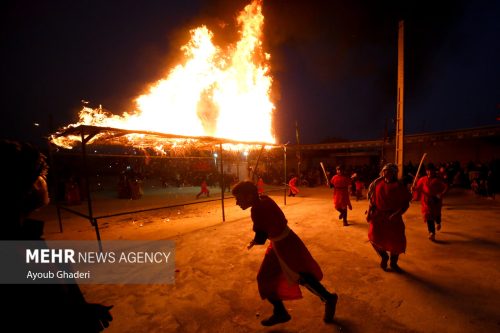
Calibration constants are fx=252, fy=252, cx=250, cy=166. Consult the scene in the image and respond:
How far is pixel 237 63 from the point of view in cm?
1166

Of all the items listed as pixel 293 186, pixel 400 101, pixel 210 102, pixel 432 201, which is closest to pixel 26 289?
pixel 432 201

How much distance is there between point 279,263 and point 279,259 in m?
0.08

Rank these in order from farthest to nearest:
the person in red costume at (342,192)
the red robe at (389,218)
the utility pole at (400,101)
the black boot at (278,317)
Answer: the utility pole at (400,101) → the person in red costume at (342,192) → the red robe at (389,218) → the black boot at (278,317)

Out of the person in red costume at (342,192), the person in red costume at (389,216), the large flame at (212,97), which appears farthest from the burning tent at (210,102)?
the person in red costume at (389,216)

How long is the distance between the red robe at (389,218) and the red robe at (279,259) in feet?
6.34

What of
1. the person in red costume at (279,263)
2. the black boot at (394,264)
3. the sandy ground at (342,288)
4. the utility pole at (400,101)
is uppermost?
the utility pole at (400,101)

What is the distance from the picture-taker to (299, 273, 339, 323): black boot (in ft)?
9.60

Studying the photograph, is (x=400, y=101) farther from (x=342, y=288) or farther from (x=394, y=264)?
(x=342, y=288)

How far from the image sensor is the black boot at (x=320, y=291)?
115 inches

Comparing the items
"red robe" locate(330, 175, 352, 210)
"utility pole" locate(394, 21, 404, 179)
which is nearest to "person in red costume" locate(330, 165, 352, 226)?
"red robe" locate(330, 175, 352, 210)

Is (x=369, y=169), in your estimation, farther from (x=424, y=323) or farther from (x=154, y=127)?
(x=424, y=323)

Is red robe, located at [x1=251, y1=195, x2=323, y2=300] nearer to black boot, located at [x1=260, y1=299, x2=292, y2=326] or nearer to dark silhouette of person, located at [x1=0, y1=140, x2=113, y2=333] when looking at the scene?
black boot, located at [x1=260, y1=299, x2=292, y2=326]

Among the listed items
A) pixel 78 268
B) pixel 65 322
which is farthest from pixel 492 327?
pixel 78 268

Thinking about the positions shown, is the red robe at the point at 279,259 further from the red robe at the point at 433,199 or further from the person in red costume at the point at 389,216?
the red robe at the point at 433,199
